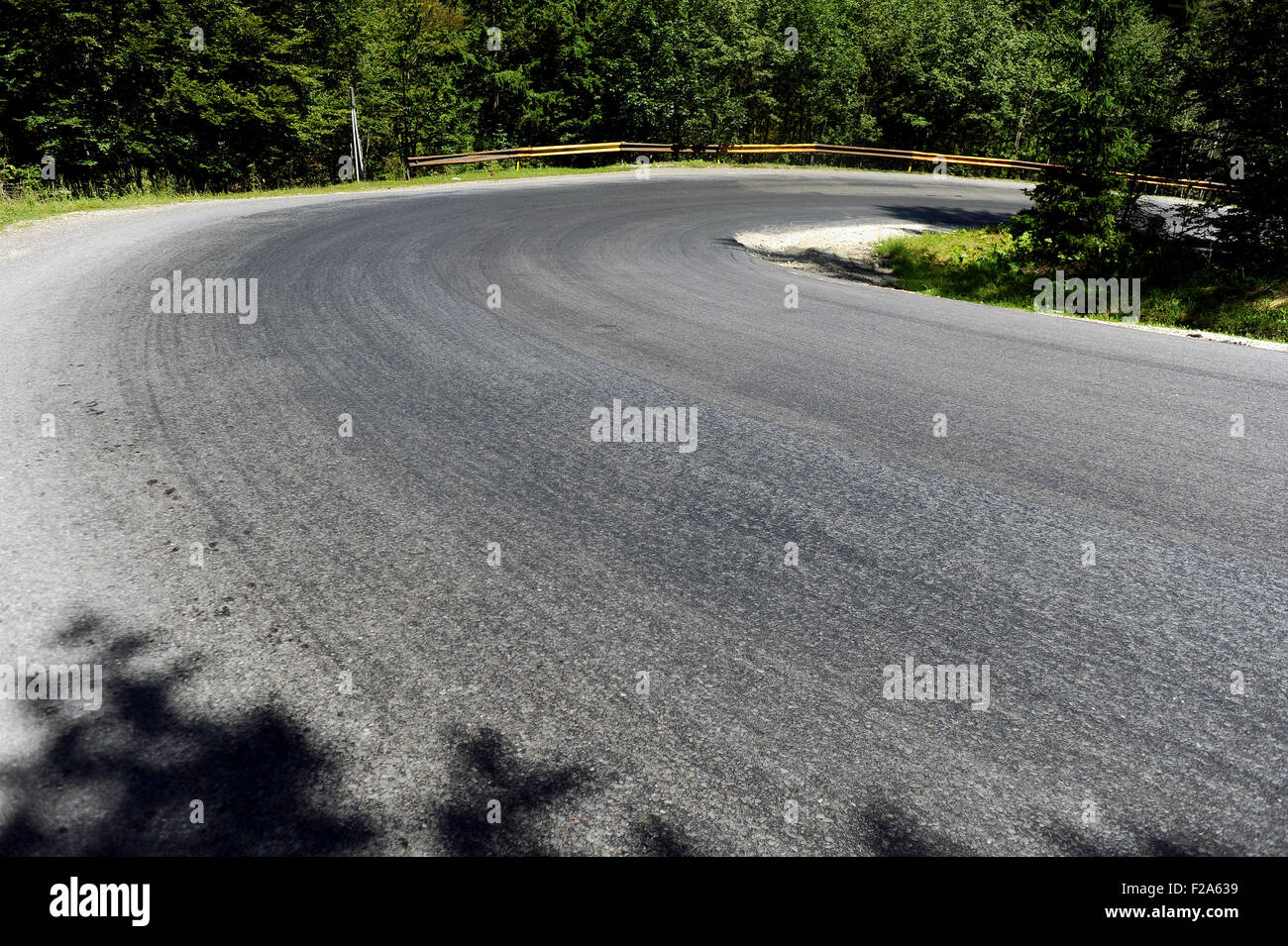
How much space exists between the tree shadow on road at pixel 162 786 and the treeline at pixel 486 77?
21.9 m

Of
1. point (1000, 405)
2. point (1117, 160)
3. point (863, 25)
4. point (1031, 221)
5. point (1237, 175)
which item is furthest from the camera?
point (863, 25)

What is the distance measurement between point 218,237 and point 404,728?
1181 cm

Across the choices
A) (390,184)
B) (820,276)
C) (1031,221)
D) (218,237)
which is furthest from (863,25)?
(218,237)

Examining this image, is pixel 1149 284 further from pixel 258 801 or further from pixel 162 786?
pixel 162 786

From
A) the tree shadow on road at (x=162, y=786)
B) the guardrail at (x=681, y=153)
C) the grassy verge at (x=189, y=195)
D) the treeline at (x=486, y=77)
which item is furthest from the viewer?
the guardrail at (x=681, y=153)

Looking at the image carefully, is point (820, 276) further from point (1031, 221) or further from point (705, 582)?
point (705, 582)

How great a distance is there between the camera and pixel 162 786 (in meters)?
2.29

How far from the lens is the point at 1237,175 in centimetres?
1072

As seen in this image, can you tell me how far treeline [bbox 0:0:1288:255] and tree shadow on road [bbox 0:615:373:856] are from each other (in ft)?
71.8

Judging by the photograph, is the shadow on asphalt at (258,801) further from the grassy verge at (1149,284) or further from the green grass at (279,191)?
the green grass at (279,191)

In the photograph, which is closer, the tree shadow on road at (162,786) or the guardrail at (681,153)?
the tree shadow on road at (162,786)

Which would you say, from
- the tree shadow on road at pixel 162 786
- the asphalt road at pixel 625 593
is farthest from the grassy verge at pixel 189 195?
the tree shadow on road at pixel 162 786

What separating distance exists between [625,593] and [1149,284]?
38.1ft

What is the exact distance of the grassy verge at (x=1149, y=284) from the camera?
9.77 metres
